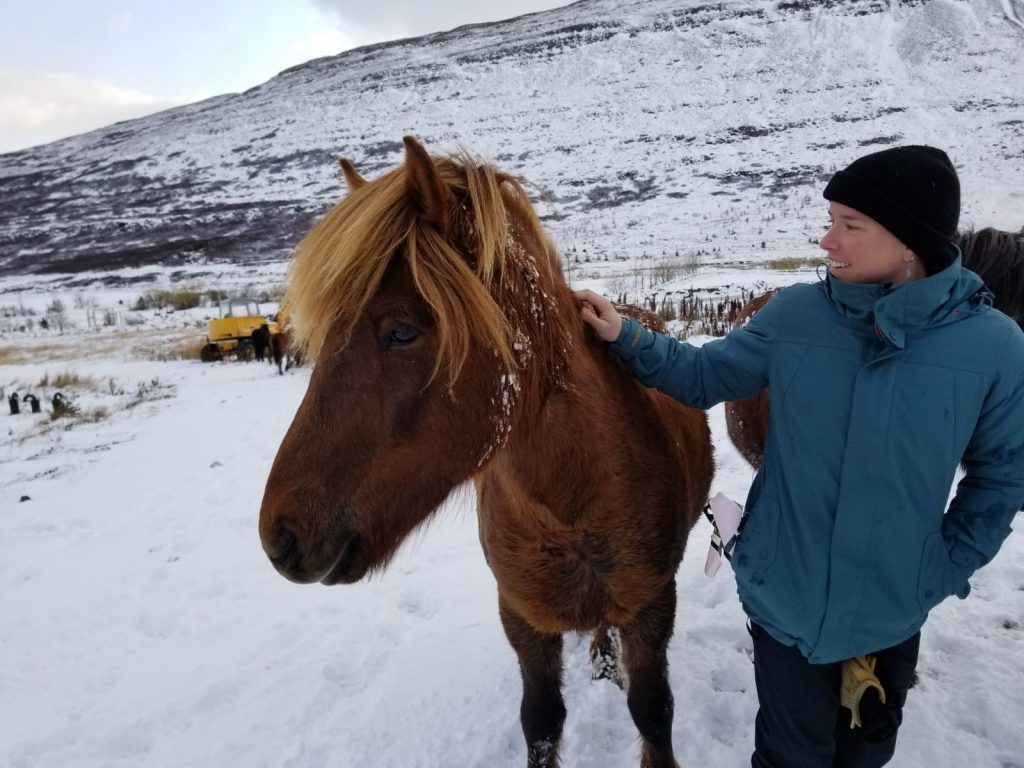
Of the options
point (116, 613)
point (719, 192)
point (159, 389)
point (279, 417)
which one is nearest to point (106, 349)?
point (159, 389)

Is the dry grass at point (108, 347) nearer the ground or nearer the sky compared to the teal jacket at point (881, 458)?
nearer the ground

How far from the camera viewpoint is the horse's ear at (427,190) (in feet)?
4.81

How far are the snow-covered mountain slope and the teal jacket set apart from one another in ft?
91.3

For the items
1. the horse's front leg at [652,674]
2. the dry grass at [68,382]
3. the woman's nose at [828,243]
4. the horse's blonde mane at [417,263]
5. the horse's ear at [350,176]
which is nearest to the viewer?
the horse's blonde mane at [417,263]

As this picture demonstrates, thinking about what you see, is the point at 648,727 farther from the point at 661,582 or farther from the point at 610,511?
the point at 610,511

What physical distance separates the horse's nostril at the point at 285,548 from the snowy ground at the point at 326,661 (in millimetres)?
649

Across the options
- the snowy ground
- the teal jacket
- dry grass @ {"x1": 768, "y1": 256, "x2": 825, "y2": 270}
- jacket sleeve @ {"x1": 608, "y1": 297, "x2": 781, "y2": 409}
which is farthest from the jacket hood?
dry grass @ {"x1": 768, "y1": 256, "x2": 825, "y2": 270}

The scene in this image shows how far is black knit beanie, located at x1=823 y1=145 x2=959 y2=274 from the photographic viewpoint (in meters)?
1.51

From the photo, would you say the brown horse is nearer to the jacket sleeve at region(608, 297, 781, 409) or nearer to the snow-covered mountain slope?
the jacket sleeve at region(608, 297, 781, 409)

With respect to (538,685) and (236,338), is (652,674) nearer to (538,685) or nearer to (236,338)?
(538,685)

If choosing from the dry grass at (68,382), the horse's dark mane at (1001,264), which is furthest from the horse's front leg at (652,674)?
the dry grass at (68,382)

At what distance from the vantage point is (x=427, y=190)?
151 cm

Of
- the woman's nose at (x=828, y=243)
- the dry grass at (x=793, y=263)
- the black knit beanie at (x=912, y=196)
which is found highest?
the black knit beanie at (x=912, y=196)

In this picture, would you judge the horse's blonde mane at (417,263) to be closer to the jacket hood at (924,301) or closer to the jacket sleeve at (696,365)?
the jacket sleeve at (696,365)
